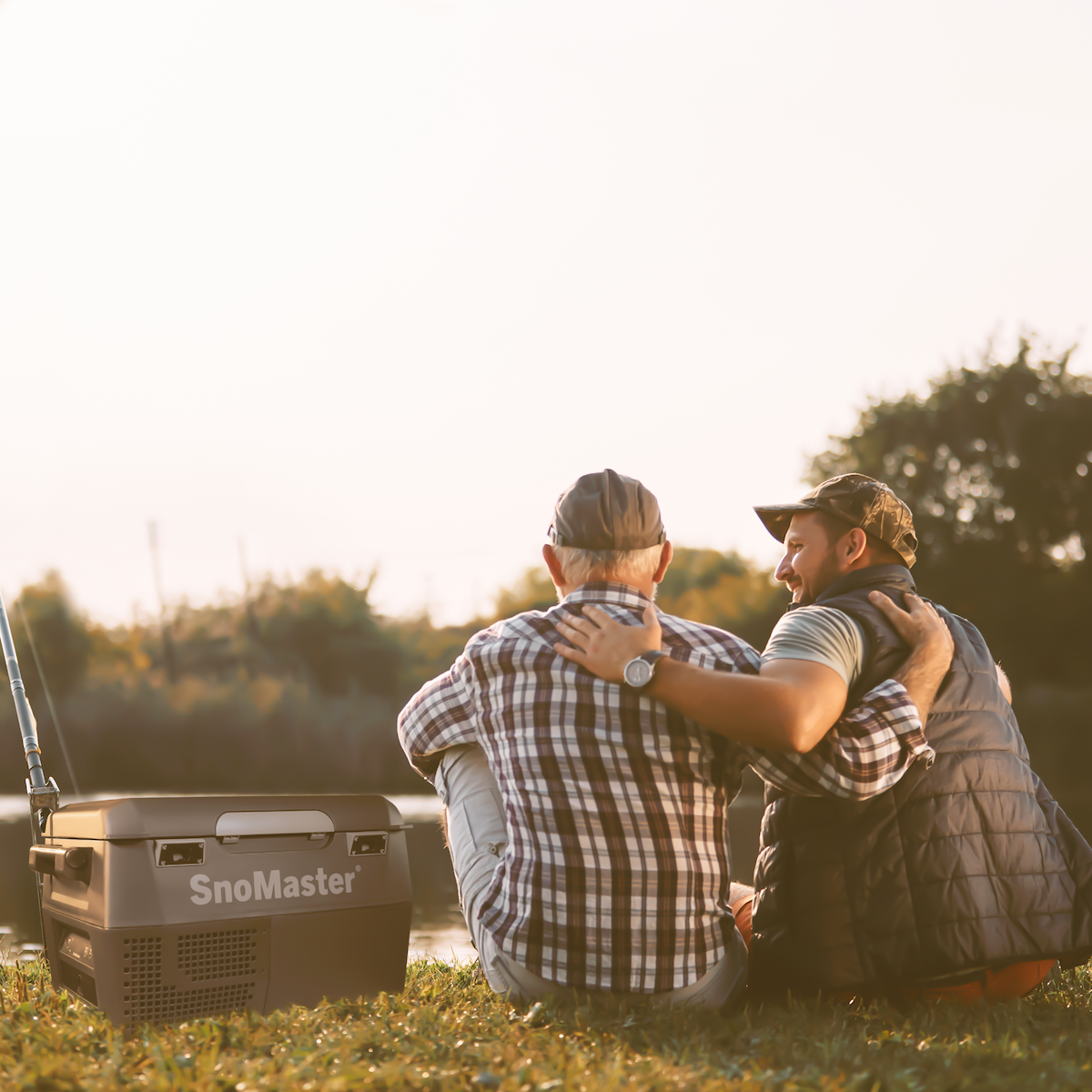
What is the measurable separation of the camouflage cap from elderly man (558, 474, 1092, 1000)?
0.54 ft

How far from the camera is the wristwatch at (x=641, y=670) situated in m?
2.08

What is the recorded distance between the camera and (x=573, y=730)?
2154mm

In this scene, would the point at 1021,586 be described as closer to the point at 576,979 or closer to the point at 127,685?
the point at 127,685

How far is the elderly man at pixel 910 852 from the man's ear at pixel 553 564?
0.17m

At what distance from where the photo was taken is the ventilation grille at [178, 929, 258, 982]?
229 centimetres

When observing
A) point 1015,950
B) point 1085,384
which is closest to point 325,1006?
point 1015,950

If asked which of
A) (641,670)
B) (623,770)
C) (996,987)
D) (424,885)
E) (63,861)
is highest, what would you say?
(641,670)

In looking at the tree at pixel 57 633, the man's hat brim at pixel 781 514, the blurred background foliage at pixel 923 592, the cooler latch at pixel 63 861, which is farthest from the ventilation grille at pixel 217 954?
the tree at pixel 57 633

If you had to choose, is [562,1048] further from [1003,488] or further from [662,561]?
[1003,488]

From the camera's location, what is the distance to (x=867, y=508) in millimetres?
2607

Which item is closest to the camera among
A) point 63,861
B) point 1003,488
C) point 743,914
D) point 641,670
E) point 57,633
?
point 641,670

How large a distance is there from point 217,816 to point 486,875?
578 millimetres

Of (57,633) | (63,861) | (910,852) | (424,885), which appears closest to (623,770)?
(910,852)

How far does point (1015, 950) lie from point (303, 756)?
74.8ft
